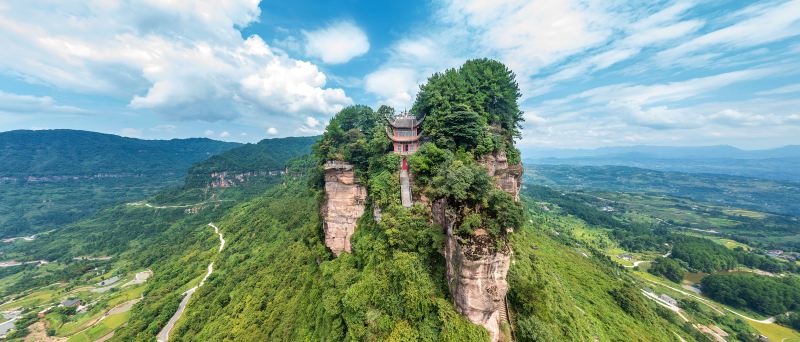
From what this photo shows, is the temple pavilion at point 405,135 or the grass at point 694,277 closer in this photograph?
the temple pavilion at point 405,135

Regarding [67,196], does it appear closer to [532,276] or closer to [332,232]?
[332,232]

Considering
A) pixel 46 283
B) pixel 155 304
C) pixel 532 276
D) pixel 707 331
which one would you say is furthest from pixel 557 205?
pixel 46 283

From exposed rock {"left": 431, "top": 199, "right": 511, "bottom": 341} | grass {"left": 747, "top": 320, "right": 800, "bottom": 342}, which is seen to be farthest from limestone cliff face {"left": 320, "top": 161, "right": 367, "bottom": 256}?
grass {"left": 747, "top": 320, "right": 800, "bottom": 342}

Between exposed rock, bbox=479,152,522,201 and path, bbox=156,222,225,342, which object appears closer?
exposed rock, bbox=479,152,522,201

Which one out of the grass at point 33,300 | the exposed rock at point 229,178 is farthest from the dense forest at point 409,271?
the exposed rock at point 229,178

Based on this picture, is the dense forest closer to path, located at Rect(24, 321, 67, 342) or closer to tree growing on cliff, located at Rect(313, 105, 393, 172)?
tree growing on cliff, located at Rect(313, 105, 393, 172)

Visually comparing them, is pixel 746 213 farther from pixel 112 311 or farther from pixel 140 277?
pixel 140 277

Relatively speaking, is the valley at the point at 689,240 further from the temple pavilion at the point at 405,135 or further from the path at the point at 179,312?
the path at the point at 179,312
